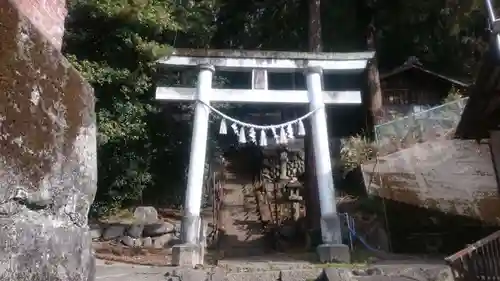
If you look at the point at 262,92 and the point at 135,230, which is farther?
the point at 135,230

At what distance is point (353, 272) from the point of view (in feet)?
23.0

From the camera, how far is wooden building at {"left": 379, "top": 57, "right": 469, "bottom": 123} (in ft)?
60.2

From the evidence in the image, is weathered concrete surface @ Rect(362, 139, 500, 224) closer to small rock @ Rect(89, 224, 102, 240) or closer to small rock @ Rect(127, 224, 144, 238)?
small rock @ Rect(127, 224, 144, 238)

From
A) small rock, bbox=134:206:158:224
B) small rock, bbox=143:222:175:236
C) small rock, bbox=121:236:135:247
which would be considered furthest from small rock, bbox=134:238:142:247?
small rock, bbox=134:206:158:224

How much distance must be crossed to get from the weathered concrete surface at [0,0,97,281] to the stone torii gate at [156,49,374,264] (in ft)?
25.1

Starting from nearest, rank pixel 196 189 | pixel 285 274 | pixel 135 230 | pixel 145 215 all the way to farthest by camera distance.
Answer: pixel 285 274, pixel 196 189, pixel 135 230, pixel 145 215

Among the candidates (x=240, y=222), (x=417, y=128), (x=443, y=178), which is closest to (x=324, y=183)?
(x=443, y=178)

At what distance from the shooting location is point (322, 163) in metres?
9.92

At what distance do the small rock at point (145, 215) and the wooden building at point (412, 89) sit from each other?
10506mm

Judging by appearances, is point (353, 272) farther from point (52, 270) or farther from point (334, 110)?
point (334, 110)

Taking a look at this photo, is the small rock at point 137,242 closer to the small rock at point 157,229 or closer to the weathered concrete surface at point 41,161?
the small rock at point 157,229

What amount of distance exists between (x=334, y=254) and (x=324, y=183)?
1656mm

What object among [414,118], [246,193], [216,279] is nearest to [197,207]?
[216,279]

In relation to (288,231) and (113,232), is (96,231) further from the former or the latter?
(288,231)
